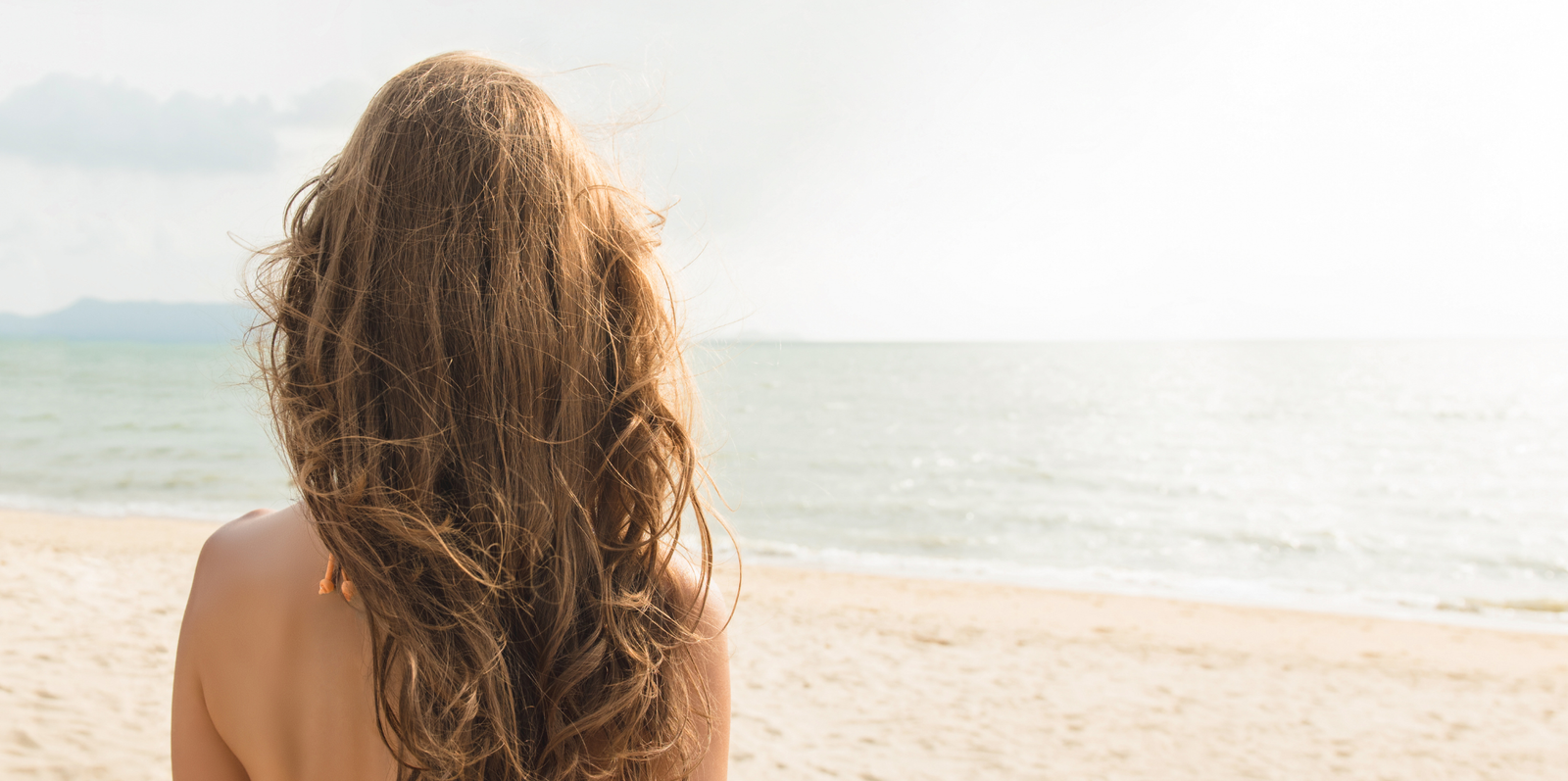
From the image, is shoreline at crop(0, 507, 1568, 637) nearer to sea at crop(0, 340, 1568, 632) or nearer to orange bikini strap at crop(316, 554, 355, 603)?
sea at crop(0, 340, 1568, 632)

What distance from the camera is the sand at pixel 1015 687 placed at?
5.19m

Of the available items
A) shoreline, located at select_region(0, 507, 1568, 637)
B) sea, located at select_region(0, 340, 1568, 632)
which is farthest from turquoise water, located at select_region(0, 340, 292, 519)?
shoreline, located at select_region(0, 507, 1568, 637)

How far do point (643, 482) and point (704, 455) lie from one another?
0.28m

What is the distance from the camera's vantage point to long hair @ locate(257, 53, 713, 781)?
0.99m

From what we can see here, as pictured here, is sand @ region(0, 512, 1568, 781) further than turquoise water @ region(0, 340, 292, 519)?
No

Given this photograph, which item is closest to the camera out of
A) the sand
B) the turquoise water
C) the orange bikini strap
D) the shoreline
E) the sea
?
the orange bikini strap

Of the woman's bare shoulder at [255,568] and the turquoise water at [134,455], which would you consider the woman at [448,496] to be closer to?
the woman's bare shoulder at [255,568]

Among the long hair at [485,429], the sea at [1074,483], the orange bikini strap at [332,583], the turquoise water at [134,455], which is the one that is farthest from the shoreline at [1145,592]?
the orange bikini strap at [332,583]

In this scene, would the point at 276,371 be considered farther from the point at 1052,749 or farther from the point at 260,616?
the point at 1052,749

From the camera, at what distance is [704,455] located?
139 cm

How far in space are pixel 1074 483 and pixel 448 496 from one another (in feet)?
63.9

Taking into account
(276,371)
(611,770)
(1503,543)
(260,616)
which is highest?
(276,371)

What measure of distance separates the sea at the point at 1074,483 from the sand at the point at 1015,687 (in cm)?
168

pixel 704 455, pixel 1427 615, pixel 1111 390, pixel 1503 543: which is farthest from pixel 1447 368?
pixel 704 455
